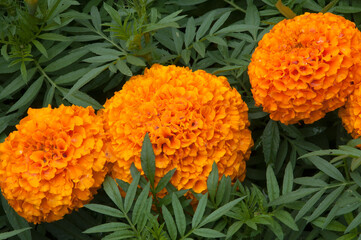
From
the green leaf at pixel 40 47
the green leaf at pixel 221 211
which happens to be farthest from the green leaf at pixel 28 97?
the green leaf at pixel 221 211

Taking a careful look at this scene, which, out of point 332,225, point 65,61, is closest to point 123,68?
point 65,61

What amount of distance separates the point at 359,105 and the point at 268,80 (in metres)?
0.31

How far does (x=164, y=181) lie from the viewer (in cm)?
159

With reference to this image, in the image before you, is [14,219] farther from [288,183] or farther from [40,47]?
[288,183]

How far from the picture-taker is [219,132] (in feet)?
5.57

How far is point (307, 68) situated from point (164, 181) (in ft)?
1.97

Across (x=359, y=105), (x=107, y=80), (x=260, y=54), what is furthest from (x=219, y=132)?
(x=107, y=80)

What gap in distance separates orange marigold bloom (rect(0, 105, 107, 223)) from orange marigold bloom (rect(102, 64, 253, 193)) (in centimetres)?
9

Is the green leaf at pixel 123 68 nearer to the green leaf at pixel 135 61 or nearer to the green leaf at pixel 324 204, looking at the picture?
the green leaf at pixel 135 61

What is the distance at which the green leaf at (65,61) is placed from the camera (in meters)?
1.95

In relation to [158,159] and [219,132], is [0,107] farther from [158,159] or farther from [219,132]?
[219,132]

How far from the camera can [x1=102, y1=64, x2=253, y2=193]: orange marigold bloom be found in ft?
5.41

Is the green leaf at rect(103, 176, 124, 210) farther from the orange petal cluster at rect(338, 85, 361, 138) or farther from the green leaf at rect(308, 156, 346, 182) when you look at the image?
Result: the orange petal cluster at rect(338, 85, 361, 138)

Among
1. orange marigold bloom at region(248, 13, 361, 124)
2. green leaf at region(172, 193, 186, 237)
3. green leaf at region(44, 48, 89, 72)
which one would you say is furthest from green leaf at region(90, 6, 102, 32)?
green leaf at region(172, 193, 186, 237)
